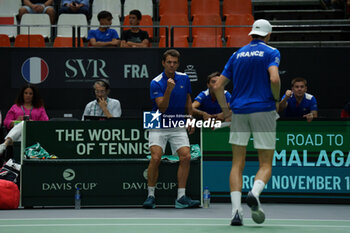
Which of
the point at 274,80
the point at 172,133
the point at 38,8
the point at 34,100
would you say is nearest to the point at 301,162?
the point at 172,133

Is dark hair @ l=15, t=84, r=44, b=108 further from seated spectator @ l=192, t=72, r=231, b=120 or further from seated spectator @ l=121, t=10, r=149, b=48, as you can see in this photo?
seated spectator @ l=121, t=10, r=149, b=48

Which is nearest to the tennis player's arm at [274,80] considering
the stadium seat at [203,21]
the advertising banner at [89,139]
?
the advertising banner at [89,139]

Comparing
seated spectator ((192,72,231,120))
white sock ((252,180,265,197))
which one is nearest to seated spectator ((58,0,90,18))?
seated spectator ((192,72,231,120))

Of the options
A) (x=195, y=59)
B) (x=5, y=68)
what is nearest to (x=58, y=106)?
(x=5, y=68)

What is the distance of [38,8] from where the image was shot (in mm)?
13586

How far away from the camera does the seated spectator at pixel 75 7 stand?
13477 millimetres

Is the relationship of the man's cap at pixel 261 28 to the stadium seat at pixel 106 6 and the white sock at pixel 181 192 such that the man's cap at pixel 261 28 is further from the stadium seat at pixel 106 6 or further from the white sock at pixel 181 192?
the stadium seat at pixel 106 6

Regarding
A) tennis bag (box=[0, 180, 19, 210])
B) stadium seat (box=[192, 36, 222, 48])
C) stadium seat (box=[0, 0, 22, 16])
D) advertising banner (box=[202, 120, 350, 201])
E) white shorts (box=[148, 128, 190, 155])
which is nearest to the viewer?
tennis bag (box=[0, 180, 19, 210])

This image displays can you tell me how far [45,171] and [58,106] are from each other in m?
4.19

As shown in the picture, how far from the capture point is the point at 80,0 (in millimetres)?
13641

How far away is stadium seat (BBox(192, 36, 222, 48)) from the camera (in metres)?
12.2

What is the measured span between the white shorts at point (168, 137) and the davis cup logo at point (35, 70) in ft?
15.3

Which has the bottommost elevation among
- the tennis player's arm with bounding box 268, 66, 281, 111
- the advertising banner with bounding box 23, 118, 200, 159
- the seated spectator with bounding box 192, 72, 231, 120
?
the advertising banner with bounding box 23, 118, 200, 159

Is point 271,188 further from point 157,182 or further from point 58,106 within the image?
point 58,106
